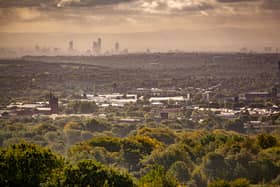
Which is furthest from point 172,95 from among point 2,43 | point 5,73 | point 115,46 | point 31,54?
point 115,46

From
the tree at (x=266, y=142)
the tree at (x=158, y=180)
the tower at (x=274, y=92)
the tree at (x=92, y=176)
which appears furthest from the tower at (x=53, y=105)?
the tree at (x=92, y=176)

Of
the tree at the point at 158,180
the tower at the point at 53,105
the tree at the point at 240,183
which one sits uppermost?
the tree at the point at 158,180

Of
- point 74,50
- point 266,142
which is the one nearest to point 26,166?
point 266,142

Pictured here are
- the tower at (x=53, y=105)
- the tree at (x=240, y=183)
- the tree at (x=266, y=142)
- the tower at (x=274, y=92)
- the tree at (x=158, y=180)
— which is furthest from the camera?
the tower at (x=274, y=92)

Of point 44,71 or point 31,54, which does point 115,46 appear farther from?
point 44,71

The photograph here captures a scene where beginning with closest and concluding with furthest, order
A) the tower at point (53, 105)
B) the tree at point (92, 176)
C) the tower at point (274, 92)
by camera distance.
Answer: the tree at point (92, 176) < the tower at point (53, 105) < the tower at point (274, 92)

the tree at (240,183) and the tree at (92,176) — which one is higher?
the tree at (92,176)

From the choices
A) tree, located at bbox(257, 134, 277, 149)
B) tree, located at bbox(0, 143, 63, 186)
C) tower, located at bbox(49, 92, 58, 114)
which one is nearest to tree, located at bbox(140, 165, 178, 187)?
tree, located at bbox(0, 143, 63, 186)

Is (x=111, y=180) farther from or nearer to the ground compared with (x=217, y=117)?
farther from the ground

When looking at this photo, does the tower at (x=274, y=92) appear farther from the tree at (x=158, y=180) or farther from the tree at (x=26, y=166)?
the tree at (x=26, y=166)
